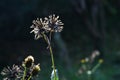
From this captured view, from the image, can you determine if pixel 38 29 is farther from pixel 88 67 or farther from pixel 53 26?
pixel 88 67

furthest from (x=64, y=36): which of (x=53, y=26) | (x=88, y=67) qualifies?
(x=53, y=26)

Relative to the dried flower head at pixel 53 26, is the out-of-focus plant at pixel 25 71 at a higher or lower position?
lower

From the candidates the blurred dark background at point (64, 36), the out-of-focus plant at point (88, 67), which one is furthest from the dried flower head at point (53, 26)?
the blurred dark background at point (64, 36)

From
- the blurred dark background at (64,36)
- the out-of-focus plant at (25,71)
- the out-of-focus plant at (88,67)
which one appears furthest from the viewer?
the blurred dark background at (64,36)

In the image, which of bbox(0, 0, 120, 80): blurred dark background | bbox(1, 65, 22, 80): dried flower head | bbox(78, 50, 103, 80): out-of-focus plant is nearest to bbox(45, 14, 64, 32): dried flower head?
bbox(1, 65, 22, 80): dried flower head

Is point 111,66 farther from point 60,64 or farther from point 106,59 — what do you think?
point 60,64

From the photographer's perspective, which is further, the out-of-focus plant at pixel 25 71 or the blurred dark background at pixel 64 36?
the blurred dark background at pixel 64 36

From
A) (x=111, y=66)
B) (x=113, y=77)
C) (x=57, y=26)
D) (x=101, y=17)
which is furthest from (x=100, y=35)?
(x=57, y=26)

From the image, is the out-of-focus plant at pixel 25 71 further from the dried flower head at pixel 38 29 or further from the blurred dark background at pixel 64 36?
the blurred dark background at pixel 64 36
